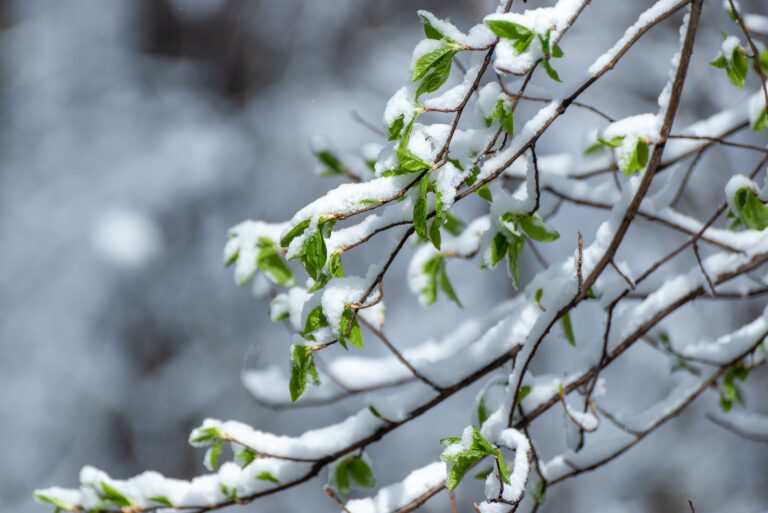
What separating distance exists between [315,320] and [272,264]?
0.39 meters

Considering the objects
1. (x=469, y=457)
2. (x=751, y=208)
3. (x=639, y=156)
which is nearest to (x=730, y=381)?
(x=751, y=208)

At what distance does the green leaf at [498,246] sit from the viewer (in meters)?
0.86

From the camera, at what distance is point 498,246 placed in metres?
0.87

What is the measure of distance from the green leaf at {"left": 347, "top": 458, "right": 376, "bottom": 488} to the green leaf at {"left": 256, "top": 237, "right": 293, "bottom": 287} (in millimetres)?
259

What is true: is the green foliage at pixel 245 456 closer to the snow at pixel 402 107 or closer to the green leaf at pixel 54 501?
the green leaf at pixel 54 501

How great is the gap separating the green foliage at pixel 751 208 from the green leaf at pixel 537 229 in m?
0.21

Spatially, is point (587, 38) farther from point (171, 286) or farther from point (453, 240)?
point (453, 240)

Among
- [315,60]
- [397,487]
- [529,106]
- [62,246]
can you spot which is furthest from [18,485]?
[397,487]

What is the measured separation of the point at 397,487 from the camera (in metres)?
0.95

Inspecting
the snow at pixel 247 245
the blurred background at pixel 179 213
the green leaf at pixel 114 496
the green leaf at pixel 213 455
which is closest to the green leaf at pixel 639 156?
the snow at pixel 247 245

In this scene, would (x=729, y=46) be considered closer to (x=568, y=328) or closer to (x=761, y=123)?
(x=761, y=123)

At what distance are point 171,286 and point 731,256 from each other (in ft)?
12.7

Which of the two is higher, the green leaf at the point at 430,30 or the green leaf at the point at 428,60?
the green leaf at the point at 430,30

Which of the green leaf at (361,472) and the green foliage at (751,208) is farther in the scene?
the green leaf at (361,472)
